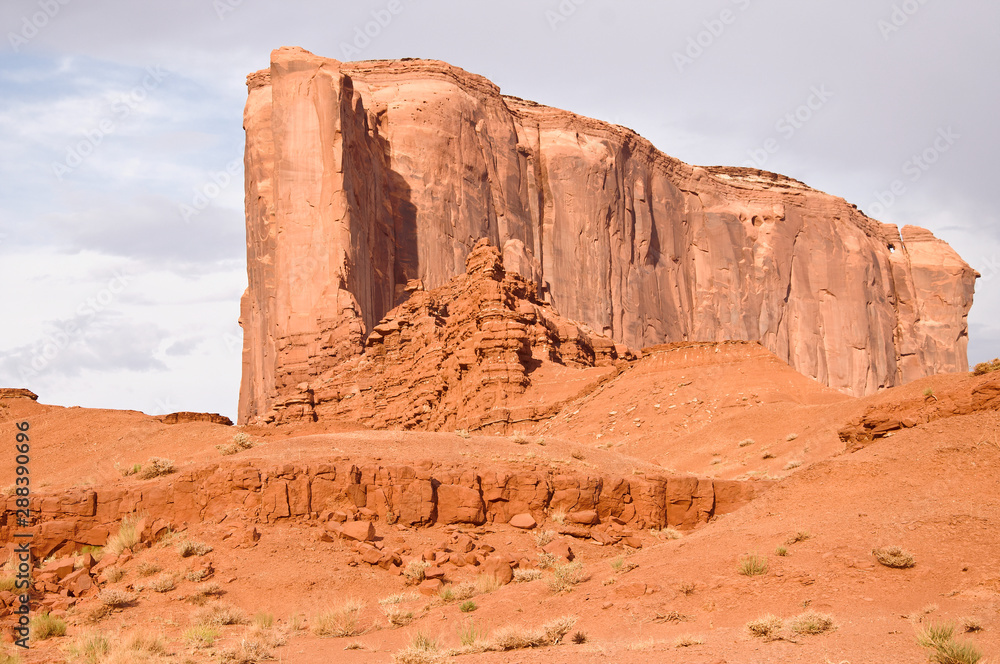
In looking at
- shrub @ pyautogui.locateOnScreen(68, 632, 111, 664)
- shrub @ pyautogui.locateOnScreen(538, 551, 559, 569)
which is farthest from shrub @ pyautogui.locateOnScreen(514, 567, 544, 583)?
shrub @ pyautogui.locateOnScreen(68, 632, 111, 664)

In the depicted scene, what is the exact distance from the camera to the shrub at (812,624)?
1102 cm

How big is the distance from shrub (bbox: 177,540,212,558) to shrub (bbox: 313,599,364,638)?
3.19 metres

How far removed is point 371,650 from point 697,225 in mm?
87101

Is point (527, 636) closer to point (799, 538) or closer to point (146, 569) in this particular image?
point (799, 538)

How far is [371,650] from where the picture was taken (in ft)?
41.7

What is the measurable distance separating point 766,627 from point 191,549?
9580 millimetres

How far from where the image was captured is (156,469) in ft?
63.3

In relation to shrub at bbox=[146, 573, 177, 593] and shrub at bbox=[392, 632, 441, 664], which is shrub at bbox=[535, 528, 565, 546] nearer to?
shrub at bbox=[146, 573, 177, 593]

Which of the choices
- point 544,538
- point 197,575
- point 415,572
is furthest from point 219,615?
point 544,538

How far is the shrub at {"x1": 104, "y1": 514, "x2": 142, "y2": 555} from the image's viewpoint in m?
16.9

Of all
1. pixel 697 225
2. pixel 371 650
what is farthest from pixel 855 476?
pixel 697 225

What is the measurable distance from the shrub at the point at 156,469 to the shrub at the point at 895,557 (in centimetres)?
1270

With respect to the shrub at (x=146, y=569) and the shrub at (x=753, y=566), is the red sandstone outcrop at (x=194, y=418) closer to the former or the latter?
the shrub at (x=146, y=569)

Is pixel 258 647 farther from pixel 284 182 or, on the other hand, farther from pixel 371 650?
pixel 284 182
